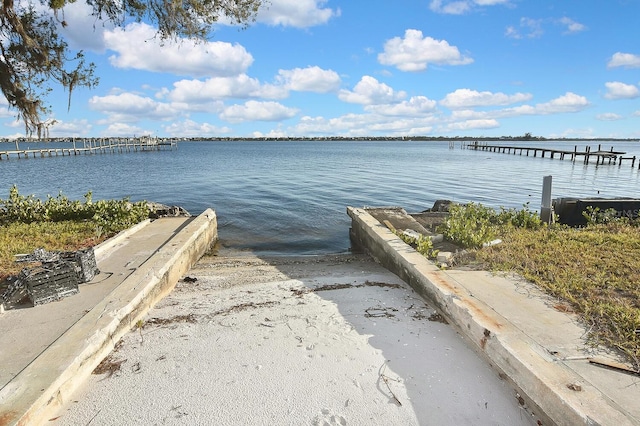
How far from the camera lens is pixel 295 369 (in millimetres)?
3562

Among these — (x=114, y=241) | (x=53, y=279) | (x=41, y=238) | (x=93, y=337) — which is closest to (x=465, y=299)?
(x=93, y=337)

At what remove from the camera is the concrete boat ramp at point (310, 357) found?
299cm

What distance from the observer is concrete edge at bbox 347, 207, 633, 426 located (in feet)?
8.95

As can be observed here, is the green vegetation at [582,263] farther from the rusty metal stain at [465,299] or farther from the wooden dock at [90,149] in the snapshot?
the wooden dock at [90,149]

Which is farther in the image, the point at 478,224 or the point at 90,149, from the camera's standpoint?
the point at 90,149

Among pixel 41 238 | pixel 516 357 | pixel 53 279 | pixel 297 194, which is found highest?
pixel 53 279

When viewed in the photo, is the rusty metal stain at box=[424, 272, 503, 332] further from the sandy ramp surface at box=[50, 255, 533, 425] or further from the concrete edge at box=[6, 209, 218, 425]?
the concrete edge at box=[6, 209, 218, 425]

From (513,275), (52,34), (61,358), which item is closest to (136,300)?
(61,358)

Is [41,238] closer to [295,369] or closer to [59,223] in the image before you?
[59,223]

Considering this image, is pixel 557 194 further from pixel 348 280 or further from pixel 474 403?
pixel 474 403

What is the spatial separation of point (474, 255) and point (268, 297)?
3.50 m

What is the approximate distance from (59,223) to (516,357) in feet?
33.6

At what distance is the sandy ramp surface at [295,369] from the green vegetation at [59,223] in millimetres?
3997

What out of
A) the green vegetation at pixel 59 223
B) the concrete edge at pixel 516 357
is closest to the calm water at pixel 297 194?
the green vegetation at pixel 59 223
